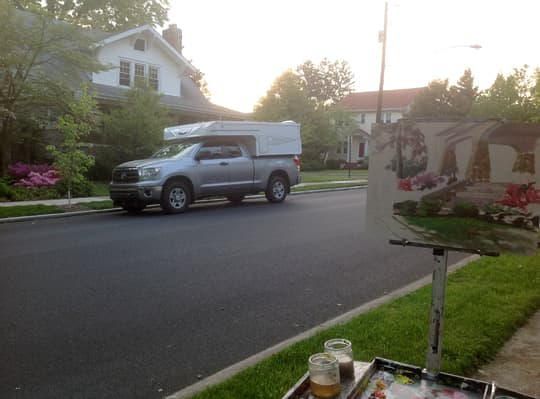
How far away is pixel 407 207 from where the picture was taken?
2.96 meters

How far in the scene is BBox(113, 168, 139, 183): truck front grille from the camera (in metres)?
12.9

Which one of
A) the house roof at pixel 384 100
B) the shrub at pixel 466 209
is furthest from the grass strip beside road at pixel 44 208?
the house roof at pixel 384 100

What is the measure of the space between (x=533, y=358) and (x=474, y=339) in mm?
432

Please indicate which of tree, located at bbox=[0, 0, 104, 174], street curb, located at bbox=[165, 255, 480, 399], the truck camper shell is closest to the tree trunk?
tree, located at bbox=[0, 0, 104, 174]

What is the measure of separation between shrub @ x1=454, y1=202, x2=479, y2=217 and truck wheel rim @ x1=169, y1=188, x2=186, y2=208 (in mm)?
10883

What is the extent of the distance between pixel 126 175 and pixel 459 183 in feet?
37.2

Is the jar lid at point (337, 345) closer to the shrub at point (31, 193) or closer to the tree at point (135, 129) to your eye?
the shrub at point (31, 193)

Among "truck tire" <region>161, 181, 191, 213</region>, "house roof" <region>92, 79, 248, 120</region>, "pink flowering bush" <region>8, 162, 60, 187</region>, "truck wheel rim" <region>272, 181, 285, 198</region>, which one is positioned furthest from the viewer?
"house roof" <region>92, 79, 248, 120</region>

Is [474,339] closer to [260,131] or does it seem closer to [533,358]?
[533,358]

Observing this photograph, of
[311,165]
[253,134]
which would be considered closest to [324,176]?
[311,165]

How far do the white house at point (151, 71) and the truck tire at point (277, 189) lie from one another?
11.3 metres

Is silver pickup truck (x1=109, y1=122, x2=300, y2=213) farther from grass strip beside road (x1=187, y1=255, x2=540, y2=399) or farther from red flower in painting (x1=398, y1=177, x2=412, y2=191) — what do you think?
red flower in painting (x1=398, y1=177, x2=412, y2=191)

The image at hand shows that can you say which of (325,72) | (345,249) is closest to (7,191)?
(345,249)

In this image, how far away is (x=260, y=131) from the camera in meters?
15.3
